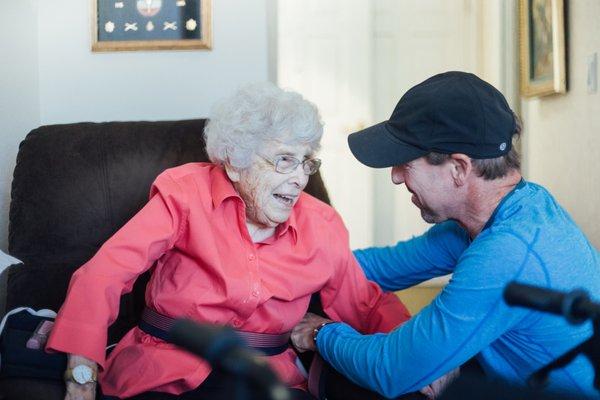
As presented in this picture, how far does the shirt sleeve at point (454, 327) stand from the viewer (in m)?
1.31

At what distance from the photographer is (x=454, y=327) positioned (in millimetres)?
1329

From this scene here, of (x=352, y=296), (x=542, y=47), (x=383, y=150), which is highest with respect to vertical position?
(x=542, y=47)

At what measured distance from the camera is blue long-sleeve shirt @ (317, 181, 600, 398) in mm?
1312

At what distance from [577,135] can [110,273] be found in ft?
6.97

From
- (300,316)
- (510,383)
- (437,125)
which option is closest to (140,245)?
(300,316)

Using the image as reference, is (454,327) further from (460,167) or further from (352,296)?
(352,296)

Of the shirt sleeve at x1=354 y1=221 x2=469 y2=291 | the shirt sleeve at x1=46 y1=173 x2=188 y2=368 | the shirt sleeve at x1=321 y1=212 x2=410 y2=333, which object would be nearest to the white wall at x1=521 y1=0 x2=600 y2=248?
the shirt sleeve at x1=354 y1=221 x2=469 y2=291

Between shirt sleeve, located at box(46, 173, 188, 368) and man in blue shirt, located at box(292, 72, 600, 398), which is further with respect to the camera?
shirt sleeve, located at box(46, 173, 188, 368)

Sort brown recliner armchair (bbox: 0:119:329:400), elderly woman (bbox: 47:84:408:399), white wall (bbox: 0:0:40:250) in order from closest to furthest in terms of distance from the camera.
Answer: elderly woman (bbox: 47:84:408:399) → brown recliner armchair (bbox: 0:119:329:400) → white wall (bbox: 0:0:40:250)

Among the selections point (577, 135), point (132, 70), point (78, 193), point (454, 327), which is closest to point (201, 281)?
point (78, 193)

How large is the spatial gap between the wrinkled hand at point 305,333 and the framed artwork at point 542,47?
6.00 feet

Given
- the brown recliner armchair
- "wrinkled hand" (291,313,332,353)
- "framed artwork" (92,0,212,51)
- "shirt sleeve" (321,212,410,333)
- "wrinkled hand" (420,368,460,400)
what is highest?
"framed artwork" (92,0,212,51)

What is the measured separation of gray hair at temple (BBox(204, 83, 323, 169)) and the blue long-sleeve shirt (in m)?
0.47

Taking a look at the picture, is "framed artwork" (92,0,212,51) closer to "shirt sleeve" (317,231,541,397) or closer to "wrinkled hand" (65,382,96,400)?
"wrinkled hand" (65,382,96,400)
